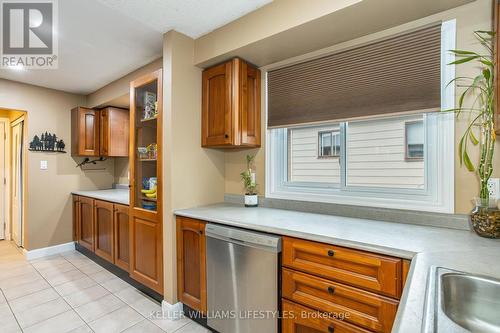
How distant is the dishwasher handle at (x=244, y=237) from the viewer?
1502 mm

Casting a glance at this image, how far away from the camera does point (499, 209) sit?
132cm

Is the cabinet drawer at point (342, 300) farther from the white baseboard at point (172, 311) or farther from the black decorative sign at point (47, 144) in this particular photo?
the black decorative sign at point (47, 144)

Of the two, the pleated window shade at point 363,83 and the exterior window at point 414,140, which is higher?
the pleated window shade at point 363,83

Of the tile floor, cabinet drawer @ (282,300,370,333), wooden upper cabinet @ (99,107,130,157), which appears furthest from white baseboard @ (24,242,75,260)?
cabinet drawer @ (282,300,370,333)

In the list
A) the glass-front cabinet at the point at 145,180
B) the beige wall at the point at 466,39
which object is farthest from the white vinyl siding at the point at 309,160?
the glass-front cabinet at the point at 145,180

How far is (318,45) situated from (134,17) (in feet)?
4.70

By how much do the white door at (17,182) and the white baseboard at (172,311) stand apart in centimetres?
310

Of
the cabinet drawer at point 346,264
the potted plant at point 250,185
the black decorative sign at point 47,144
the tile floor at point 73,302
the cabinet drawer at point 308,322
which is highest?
the black decorative sign at point 47,144

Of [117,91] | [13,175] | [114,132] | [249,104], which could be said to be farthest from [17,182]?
[249,104]

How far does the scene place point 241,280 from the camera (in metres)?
1.67

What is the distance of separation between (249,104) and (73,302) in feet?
8.07

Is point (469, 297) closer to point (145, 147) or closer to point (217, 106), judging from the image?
point (217, 106)

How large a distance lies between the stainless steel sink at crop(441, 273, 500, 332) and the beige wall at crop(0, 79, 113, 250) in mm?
4448

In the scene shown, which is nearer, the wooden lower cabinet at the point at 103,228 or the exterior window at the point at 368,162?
the exterior window at the point at 368,162
